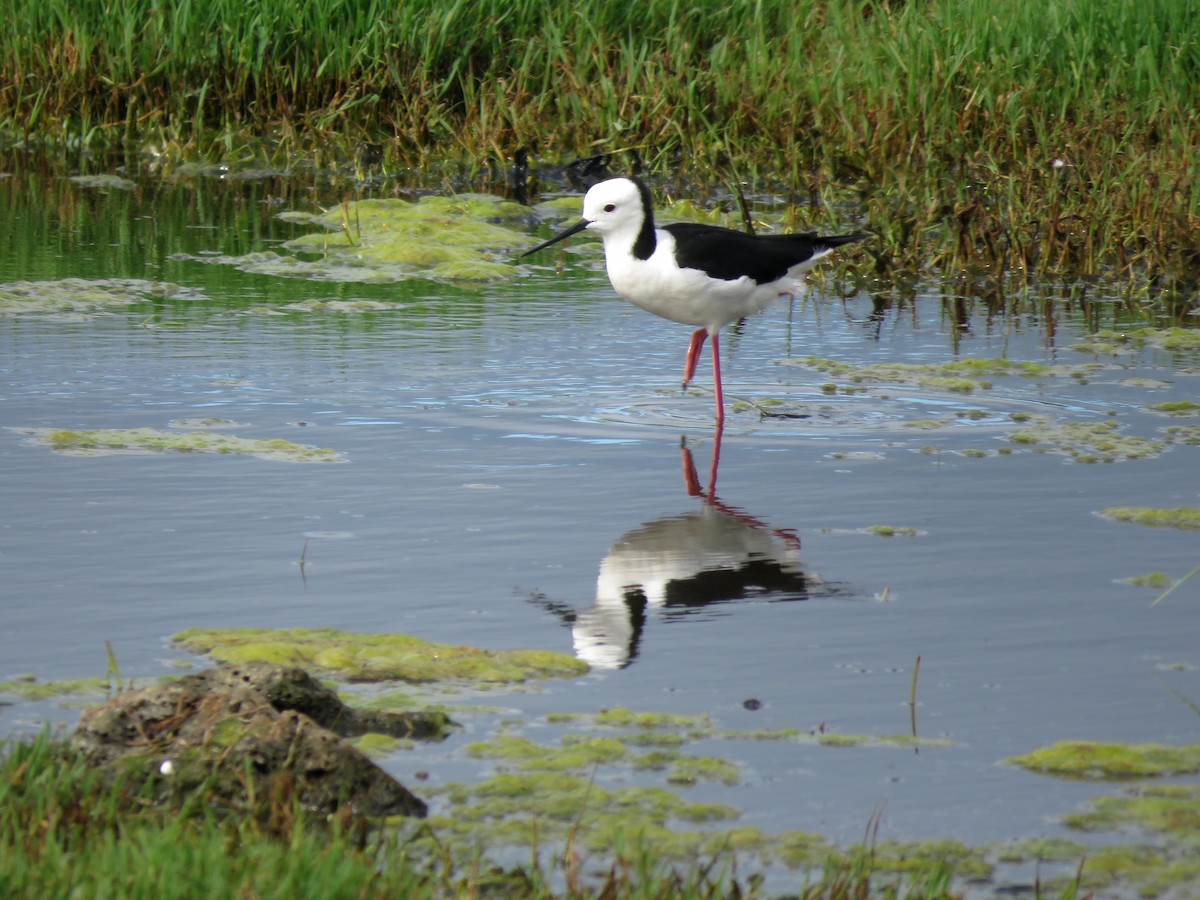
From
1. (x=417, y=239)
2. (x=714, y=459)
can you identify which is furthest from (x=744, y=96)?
(x=714, y=459)

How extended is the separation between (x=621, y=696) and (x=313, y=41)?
9.88 meters

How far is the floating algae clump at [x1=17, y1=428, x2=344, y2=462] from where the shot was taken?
260 inches

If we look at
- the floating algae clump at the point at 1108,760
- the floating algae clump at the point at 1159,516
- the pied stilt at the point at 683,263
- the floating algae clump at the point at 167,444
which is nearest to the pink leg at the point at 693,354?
the pied stilt at the point at 683,263

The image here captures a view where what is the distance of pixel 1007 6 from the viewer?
491 inches

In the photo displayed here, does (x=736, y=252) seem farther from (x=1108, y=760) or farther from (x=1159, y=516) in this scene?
(x=1108, y=760)

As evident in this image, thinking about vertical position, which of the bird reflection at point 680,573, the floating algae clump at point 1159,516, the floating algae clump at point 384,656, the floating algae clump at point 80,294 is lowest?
the floating algae clump at point 384,656

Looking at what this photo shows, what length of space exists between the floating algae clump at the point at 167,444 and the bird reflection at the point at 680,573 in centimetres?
136

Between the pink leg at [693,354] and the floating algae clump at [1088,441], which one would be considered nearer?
the floating algae clump at [1088,441]

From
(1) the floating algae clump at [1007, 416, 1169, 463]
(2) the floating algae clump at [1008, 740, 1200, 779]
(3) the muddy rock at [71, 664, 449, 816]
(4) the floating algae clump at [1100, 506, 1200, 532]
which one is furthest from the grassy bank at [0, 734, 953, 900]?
(1) the floating algae clump at [1007, 416, 1169, 463]

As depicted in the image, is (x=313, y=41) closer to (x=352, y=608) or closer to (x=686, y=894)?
(x=352, y=608)

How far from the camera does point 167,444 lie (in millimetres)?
6699

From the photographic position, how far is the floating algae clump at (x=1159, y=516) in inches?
235

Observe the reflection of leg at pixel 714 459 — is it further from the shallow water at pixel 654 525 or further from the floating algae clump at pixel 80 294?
the floating algae clump at pixel 80 294

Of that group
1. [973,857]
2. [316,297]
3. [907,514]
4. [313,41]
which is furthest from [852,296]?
[973,857]
